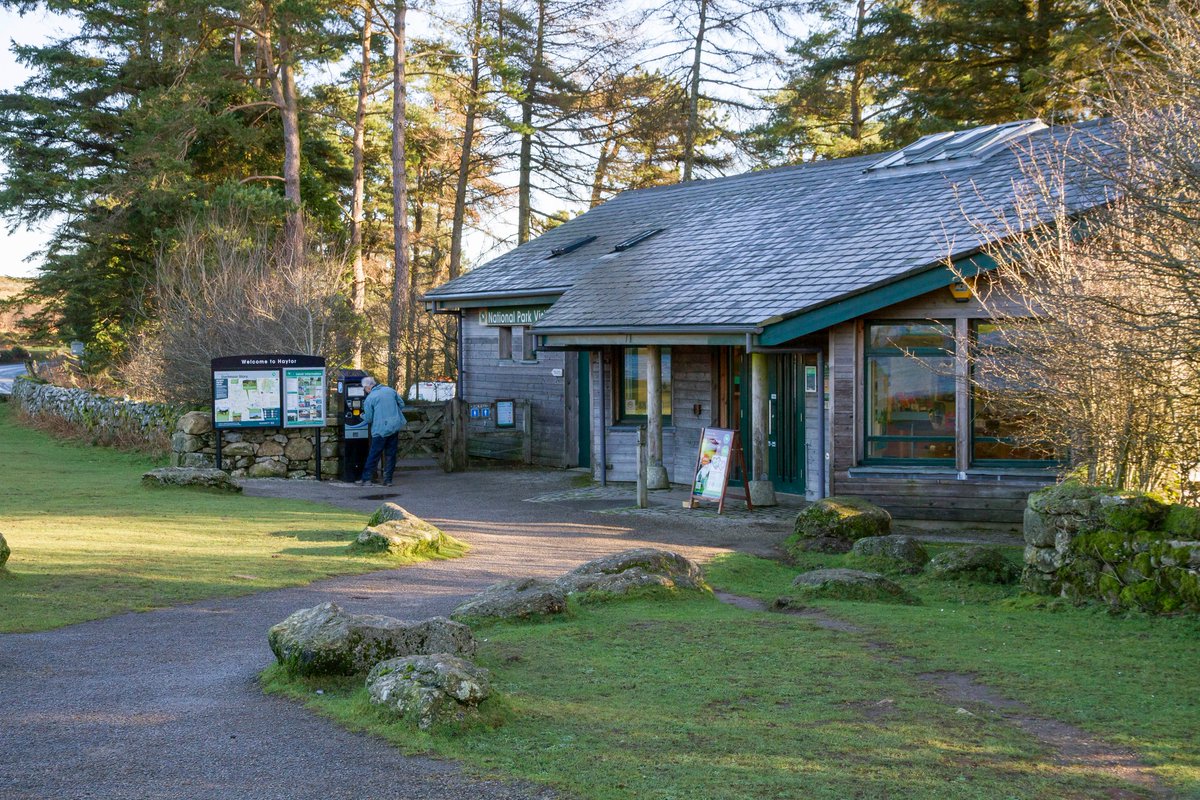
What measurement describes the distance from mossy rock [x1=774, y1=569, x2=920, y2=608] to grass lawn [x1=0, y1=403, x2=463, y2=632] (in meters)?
3.91

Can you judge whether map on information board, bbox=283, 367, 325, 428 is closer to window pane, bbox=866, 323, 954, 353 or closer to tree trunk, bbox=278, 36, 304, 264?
window pane, bbox=866, 323, 954, 353

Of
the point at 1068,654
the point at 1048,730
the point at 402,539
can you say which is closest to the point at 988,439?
the point at 1068,654

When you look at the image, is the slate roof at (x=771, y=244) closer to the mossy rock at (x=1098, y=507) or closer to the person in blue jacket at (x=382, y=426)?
the person in blue jacket at (x=382, y=426)

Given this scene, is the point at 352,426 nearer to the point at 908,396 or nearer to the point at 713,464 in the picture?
the point at 713,464

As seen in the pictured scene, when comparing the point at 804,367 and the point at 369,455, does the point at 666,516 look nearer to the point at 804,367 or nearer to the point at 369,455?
the point at 804,367

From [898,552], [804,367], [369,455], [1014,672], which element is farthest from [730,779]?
[369,455]

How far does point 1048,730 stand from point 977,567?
182 inches

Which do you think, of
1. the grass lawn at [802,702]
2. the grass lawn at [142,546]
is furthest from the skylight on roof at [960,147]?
the grass lawn at [142,546]

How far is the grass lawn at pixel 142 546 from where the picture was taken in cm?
912

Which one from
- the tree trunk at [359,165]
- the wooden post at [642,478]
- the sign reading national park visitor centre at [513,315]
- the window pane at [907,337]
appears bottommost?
the wooden post at [642,478]

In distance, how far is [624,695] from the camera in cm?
648

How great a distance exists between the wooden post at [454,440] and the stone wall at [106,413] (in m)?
4.87

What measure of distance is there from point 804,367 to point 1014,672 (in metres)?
9.66

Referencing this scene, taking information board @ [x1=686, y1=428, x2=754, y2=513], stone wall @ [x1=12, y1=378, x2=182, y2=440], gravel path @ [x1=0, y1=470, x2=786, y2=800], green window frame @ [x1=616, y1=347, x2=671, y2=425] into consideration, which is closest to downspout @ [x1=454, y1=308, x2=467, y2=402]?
green window frame @ [x1=616, y1=347, x2=671, y2=425]
